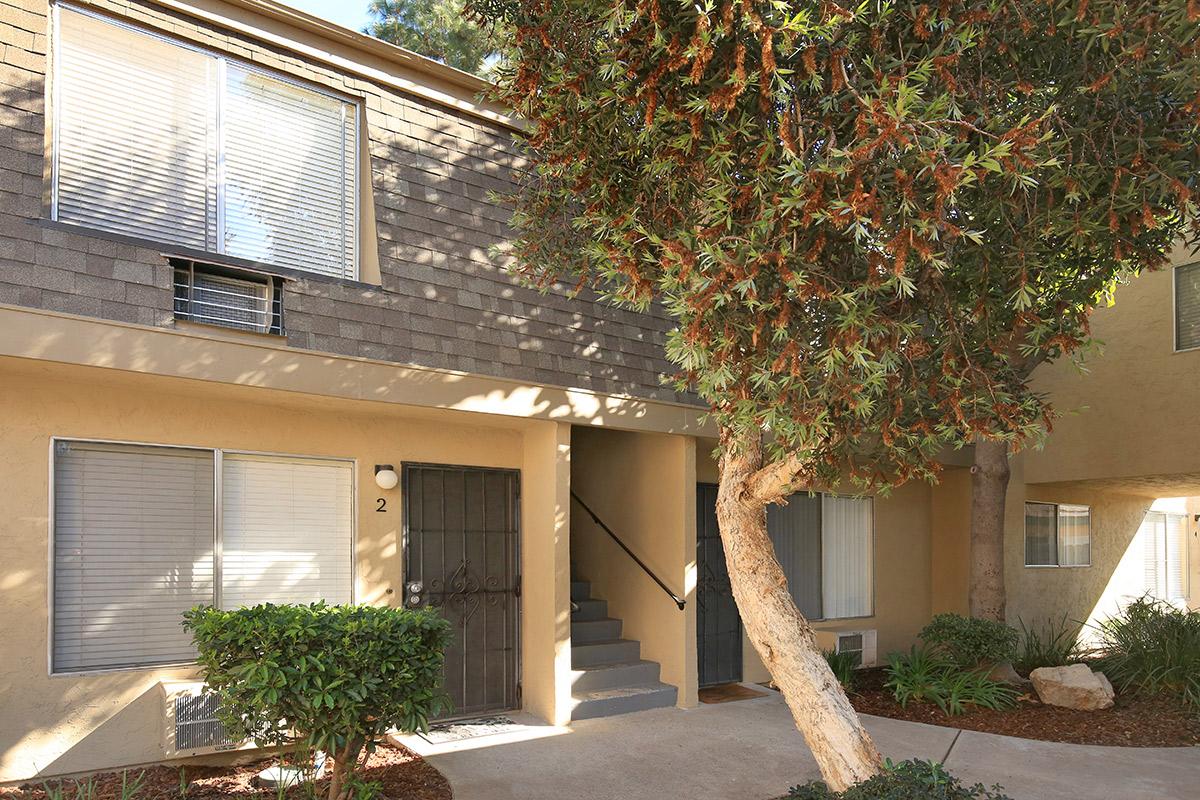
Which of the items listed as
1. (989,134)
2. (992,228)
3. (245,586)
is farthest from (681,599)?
(989,134)

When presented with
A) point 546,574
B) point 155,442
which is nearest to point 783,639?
point 546,574

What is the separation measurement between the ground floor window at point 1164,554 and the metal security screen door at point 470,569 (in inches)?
453

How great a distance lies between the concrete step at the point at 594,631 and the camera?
8648 millimetres

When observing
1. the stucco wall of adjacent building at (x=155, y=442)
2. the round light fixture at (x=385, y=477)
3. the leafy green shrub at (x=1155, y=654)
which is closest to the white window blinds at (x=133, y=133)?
the stucco wall of adjacent building at (x=155, y=442)

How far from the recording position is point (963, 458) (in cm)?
1129

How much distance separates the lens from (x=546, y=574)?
24.8ft

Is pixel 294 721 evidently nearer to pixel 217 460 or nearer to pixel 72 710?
pixel 72 710

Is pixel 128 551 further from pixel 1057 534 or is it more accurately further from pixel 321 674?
pixel 1057 534

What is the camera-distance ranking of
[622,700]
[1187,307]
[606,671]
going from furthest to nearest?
[1187,307]
[606,671]
[622,700]

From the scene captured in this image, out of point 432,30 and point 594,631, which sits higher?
point 432,30

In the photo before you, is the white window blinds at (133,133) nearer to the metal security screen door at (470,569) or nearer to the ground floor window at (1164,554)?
the metal security screen door at (470,569)

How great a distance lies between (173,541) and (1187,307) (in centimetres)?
1056

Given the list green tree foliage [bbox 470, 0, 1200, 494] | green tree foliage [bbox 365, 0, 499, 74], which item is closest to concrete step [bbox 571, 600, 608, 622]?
green tree foliage [bbox 470, 0, 1200, 494]

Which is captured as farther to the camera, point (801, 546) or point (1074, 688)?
point (801, 546)
